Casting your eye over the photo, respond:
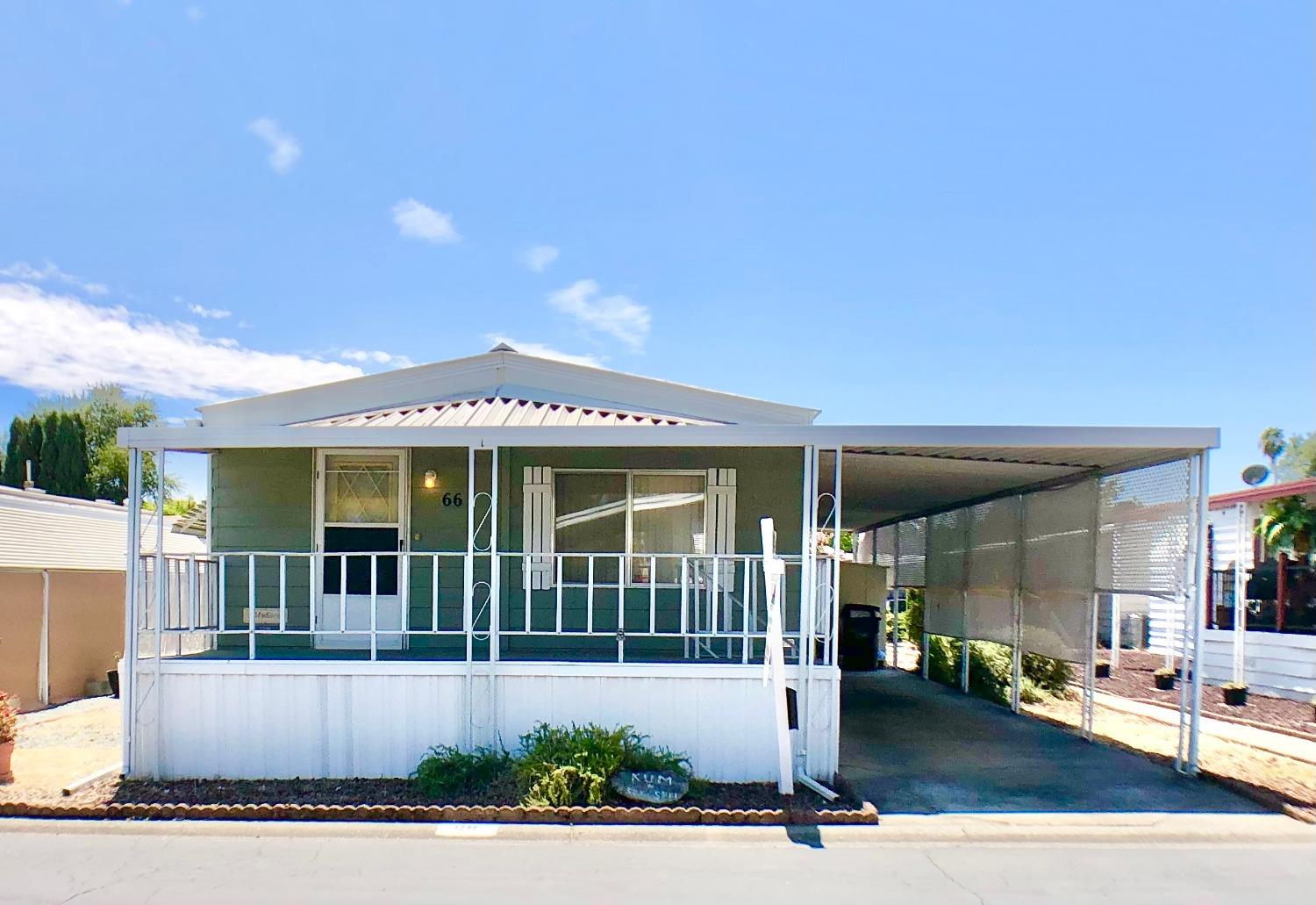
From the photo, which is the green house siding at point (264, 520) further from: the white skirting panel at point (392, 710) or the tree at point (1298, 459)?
the tree at point (1298, 459)

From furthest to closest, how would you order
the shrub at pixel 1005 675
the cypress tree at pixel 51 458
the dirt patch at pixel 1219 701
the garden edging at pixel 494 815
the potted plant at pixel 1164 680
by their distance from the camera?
the cypress tree at pixel 51 458 < the potted plant at pixel 1164 680 < the shrub at pixel 1005 675 < the dirt patch at pixel 1219 701 < the garden edging at pixel 494 815

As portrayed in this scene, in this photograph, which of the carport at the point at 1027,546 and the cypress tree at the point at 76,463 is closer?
the carport at the point at 1027,546

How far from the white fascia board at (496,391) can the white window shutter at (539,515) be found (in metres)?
1.33

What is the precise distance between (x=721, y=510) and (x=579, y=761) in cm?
274

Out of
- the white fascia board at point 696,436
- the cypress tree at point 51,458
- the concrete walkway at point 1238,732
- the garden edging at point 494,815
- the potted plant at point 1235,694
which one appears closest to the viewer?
the garden edging at point 494,815

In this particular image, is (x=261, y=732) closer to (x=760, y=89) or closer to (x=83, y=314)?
(x=760, y=89)

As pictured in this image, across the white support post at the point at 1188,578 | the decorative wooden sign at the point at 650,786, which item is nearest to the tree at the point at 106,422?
the decorative wooden sign at the point at 650,786

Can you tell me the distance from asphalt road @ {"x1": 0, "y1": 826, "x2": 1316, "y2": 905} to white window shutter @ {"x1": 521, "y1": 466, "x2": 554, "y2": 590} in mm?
2670

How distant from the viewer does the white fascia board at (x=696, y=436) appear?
5.33 metres

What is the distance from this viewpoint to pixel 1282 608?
10.4 meters

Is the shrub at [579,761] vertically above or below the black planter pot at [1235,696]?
above

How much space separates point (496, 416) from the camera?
671 cm

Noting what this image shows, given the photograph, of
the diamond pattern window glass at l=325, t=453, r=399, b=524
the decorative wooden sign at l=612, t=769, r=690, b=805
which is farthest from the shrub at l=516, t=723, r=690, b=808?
the diamond pattern window glass at l=325, t=453, r=399, b=524

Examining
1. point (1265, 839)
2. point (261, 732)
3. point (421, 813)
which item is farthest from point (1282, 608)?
point (261, 732)
